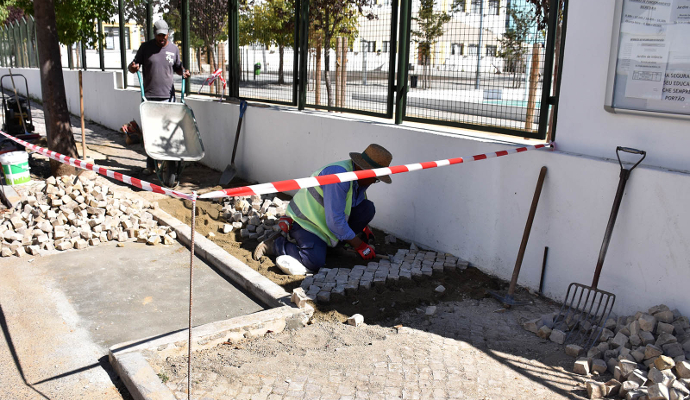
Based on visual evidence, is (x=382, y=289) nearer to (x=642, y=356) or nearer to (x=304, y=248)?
(x=304, y=248)

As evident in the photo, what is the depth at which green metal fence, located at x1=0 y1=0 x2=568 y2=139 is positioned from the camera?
5273 mm

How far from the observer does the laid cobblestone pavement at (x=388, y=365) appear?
11.0ft

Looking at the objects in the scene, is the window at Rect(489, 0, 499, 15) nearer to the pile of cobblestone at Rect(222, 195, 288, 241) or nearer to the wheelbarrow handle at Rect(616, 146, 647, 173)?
the wheelbarrow handle at Rect(616, 146, 647, 173)

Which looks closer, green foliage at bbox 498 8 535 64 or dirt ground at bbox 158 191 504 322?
dirt ground at bbox 158 191 504 322

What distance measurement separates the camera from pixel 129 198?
7129 mm

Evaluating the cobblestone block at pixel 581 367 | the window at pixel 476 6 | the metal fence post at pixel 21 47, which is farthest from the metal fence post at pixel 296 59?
the metal fence post at pixel 21 47

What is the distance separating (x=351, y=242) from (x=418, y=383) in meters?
2.11

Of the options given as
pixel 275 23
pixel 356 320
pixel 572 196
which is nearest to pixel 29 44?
pixel 275 23

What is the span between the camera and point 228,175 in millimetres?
9008

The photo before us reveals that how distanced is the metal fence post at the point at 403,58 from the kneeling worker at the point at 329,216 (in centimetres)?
136

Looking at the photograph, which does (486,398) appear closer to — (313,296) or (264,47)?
(313,296)

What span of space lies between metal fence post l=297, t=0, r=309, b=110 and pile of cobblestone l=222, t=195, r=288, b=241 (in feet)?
5.89

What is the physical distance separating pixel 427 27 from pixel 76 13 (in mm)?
6220

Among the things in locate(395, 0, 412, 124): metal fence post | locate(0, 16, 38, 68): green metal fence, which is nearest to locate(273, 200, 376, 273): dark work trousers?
locate(395, 0, 412, 124): metal fence post
